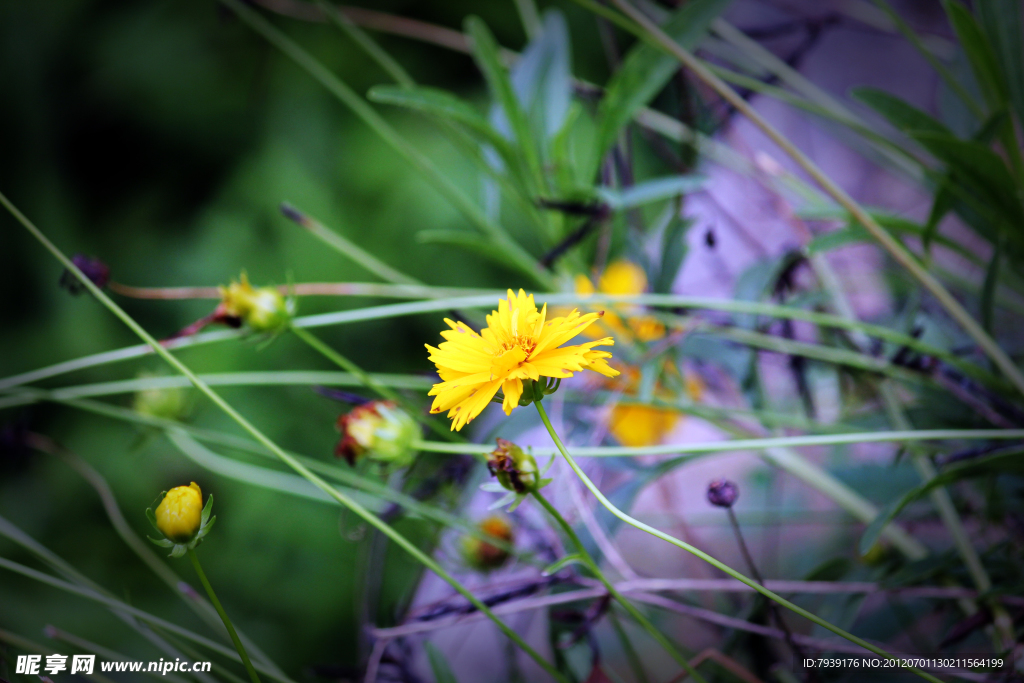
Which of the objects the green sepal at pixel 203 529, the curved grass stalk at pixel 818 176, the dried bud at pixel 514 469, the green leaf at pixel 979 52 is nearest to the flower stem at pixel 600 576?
the dried bud at pixel 514 469

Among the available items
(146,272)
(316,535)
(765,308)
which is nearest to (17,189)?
(146,272)

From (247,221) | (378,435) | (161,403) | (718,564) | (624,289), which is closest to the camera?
(718,564)

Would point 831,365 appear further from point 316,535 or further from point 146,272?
point 146,272

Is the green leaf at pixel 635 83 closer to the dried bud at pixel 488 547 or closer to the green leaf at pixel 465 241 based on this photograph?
the green leaf at pixel 465 241

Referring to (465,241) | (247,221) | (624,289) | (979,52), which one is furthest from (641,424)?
(247,221)

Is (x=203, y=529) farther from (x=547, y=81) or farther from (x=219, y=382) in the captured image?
(x=547, y=81)

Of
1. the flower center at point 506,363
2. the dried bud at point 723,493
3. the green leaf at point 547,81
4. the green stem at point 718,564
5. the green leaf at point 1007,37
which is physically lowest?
the green stem at point 718,564
